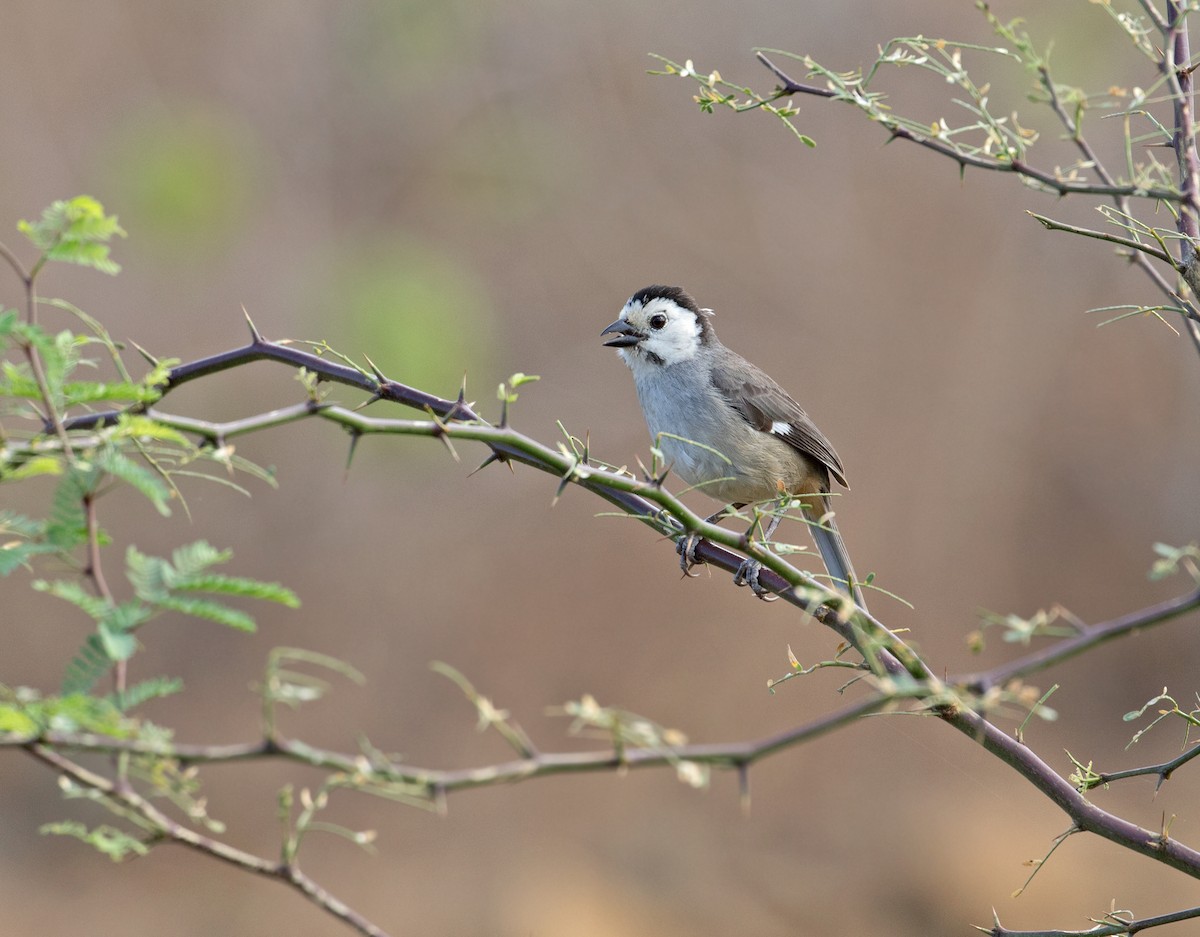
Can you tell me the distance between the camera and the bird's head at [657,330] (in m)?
5.27

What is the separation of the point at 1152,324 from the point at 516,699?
7102 millimetres

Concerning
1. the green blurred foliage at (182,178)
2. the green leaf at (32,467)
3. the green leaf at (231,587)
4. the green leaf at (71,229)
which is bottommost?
the green leaf at (231,587)

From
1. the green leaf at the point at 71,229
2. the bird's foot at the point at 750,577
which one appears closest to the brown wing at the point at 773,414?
the bird's foot at the point at 750,577

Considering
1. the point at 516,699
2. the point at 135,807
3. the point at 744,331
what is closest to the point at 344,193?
the point at 744,331

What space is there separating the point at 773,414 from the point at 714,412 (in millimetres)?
299

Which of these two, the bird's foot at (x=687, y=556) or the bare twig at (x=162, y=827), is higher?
the bird's foot at (x=687, y=556)

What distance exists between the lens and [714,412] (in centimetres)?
508

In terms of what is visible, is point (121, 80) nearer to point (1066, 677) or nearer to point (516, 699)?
point (516, 699)

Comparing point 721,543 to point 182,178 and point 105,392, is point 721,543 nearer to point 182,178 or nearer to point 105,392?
point 105,392

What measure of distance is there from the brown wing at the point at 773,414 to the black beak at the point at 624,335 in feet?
1.21

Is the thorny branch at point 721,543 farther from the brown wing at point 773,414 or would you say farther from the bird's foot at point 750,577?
the brown wing at point 773,414

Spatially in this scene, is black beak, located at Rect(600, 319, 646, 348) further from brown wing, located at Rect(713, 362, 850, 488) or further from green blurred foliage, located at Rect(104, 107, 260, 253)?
green blurred foliage, located at Rect(104, 107, 260, 253)

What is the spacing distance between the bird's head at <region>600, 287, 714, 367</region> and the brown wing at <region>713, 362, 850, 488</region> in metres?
0.21

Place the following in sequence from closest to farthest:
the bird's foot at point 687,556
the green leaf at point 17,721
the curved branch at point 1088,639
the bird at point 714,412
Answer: the curved branch at point 1088,639, the green leaf at point 17,721, the bird's foot at point 687,556, the bird at point 714,412
